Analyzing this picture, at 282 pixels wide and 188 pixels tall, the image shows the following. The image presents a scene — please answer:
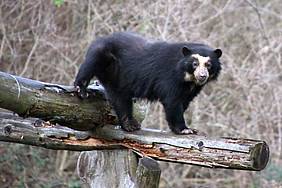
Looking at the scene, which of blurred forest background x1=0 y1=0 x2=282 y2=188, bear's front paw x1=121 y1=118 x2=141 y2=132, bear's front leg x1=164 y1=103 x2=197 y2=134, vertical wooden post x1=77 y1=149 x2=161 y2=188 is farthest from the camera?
blurred forest background x1=0 y1=0 x2=282 y2=188

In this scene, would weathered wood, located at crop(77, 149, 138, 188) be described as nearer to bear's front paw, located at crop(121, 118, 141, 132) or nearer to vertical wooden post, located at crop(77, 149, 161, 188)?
vertical wooden post, located at crop(77, 149, 161, 188)

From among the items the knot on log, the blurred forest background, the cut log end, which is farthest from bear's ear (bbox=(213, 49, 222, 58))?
the blurred forest background

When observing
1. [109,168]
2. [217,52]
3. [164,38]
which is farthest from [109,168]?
[164,38]

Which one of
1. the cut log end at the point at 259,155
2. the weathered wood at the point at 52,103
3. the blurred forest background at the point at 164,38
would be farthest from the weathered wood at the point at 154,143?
the blurred forest background at the point at 164,38

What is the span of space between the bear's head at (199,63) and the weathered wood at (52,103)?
0.74m

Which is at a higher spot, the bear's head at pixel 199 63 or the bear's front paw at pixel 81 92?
the bear's head at pixel 199 63

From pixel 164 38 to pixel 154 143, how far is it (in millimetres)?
4422

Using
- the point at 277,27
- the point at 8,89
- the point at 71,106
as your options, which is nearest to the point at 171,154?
the point at 71,106

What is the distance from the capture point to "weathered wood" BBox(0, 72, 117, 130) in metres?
4.31

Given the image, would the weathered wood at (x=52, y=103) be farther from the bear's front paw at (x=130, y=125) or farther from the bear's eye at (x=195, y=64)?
Answer: the bear's eye at (x=195, y=64)

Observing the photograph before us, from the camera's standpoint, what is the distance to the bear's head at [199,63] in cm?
566

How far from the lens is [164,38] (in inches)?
367

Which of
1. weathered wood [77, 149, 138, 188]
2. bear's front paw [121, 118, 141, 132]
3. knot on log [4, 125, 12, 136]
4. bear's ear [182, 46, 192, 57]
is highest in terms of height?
bear's ear [182, 46, 192, 57]

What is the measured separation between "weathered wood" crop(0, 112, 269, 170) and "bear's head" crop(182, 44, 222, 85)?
2.40 feet
